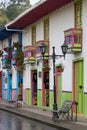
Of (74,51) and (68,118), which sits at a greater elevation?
(74,51)

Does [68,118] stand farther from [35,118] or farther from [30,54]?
[30,54]

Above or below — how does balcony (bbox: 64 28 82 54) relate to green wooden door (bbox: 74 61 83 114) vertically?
above

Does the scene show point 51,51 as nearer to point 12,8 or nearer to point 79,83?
point 79,83

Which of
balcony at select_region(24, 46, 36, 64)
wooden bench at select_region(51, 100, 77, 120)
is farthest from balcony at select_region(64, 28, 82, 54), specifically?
balcony at select_region(24, 46, 36, 64)

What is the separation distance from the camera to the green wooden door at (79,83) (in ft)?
66.8

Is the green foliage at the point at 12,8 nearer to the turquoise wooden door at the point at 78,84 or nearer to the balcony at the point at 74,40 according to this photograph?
the turquoise wooden door at the point at 78,84

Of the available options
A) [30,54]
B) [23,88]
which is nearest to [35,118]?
[30,54]

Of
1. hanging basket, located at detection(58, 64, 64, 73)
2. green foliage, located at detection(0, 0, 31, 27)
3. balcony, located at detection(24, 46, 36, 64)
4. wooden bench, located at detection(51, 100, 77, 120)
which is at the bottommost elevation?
wooden bench, located at detection(51, 100, 77, 120)

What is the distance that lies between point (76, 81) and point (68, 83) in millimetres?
850

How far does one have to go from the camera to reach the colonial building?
65.6ft

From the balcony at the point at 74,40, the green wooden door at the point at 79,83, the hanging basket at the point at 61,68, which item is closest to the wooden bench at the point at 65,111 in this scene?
the green wooden door at the point at 79,83

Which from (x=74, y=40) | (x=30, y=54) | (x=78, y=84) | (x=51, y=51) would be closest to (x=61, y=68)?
(x=51, y=51)

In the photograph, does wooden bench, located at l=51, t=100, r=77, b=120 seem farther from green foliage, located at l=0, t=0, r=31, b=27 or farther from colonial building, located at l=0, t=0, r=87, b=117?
green foliage, located at l=0, t=0, r=31, b=27

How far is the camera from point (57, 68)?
77.2 ft
